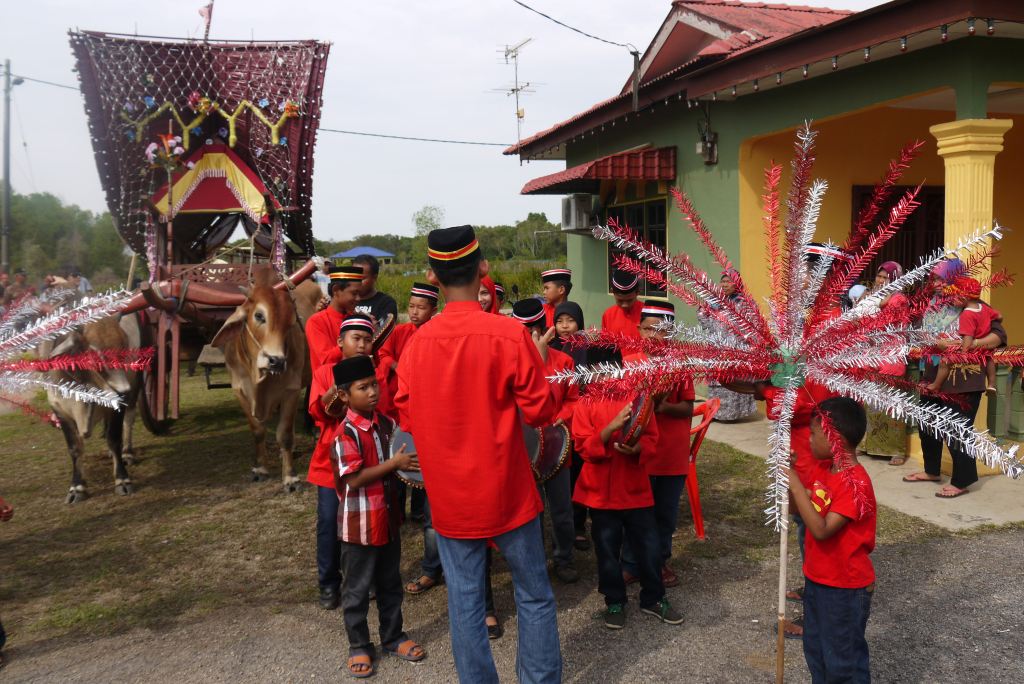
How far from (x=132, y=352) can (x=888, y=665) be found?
3.52 m

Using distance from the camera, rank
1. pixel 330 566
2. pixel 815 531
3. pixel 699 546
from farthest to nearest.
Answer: pixel 699 546, pixel 330 566, pixel 815 531

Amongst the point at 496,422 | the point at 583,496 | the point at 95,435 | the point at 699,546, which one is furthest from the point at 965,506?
the point at 95,435

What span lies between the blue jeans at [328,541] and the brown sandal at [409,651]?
74 centimetres

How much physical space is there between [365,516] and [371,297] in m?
2.06

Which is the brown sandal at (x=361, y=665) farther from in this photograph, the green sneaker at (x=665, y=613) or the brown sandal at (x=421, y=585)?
the green sneaker at (x=665, y=613)

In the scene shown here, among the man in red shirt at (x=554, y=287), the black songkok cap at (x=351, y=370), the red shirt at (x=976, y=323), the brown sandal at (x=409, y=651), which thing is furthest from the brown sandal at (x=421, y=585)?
the red shirt at (x=976, y=323)

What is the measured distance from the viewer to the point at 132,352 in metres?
3.21

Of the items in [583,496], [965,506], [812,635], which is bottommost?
[965,506]

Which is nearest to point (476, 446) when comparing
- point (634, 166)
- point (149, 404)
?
point (149, 404)

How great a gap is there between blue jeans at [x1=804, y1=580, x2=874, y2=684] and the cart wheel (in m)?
7.10

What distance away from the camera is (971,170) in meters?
6.16

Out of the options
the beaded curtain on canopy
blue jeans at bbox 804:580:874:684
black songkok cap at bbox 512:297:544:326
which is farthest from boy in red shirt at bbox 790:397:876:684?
the beaded curtain on canopy

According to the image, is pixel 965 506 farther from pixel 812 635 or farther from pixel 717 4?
pixel 717 4

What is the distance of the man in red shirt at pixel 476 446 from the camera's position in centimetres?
279
